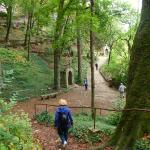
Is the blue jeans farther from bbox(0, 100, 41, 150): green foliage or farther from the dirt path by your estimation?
bbox(0, 100, 41, 150): green foliage

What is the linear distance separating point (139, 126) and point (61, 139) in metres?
2.78

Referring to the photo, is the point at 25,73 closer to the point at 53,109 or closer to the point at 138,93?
the point at 53,109

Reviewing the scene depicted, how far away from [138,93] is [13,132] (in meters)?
5.33

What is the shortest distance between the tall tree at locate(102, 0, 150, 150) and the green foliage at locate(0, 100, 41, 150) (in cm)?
416

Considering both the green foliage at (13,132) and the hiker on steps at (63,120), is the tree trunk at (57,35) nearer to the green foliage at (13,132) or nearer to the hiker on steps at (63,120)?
the hiker on steps at (63,120)

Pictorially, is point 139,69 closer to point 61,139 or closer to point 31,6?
point 61,139

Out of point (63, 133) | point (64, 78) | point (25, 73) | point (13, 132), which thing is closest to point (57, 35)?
point (25, 73)

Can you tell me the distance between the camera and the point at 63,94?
1416 inches

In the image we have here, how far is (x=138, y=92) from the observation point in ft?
36.1

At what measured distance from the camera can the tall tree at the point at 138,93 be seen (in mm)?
10516

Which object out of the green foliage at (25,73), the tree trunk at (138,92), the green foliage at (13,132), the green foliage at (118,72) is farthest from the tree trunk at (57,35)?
the green foliage at (13,132)

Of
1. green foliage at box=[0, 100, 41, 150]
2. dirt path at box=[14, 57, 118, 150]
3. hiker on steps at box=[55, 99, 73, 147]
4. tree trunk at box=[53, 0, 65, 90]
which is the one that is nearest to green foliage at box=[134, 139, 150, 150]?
dirt path at box=[14, 57, 118, 150]

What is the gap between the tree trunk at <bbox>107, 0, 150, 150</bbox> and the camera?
10516mm

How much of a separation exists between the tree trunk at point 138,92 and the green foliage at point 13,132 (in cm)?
414
